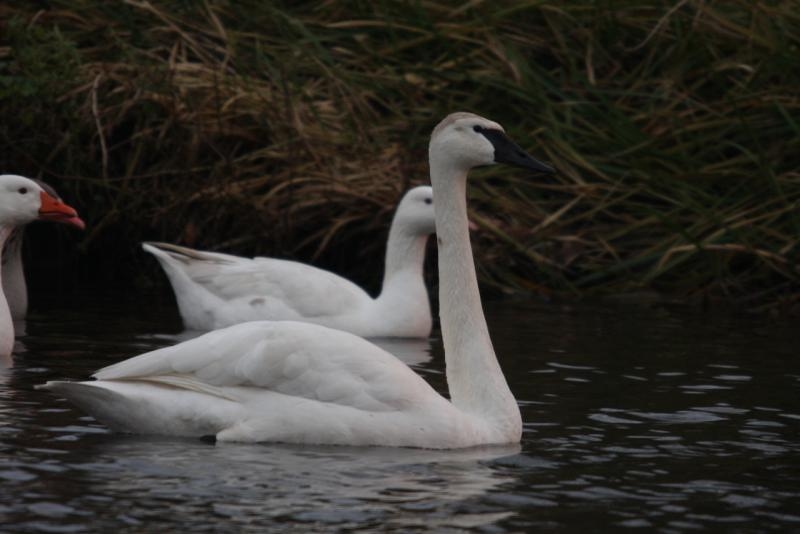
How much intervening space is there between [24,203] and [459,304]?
3885mm

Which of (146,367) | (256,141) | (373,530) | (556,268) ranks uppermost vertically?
(256,141)

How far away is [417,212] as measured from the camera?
37.6 ft

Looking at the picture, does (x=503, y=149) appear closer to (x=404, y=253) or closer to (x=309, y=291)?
(x=309, y=291)

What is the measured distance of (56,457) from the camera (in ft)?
20.7

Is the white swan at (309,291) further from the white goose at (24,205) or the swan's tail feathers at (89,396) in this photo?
the swan's tail feathers at (89,396)

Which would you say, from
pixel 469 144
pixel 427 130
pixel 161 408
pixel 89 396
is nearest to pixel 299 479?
pixel 161 408

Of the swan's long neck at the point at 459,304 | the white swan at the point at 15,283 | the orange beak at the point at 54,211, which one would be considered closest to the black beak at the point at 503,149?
the swan's long neck at the point at 459,304

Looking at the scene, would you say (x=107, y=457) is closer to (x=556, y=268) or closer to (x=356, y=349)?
(x=356, y=349)

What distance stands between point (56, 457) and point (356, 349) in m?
1.25

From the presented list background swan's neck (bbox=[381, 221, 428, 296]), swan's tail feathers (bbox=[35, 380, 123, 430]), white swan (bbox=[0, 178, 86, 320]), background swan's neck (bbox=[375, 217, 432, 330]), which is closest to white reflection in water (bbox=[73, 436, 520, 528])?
swan's tail feathers (bbox=[35, 380, 123, 430])

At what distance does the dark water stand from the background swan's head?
2.05 metres

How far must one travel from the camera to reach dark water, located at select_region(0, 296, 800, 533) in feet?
18.1

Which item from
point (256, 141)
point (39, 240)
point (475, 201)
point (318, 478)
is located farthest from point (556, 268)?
point (318, 478)

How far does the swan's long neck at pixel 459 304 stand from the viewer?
23.2ft
